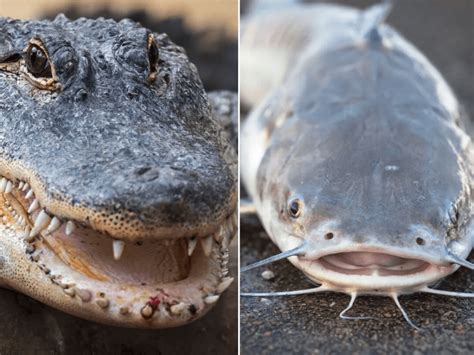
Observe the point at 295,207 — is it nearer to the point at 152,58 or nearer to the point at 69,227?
the point at 152,58

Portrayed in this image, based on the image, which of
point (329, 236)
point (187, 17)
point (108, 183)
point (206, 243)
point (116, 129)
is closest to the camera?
point (108, 183)

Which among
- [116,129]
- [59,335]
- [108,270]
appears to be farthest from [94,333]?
[116,129]

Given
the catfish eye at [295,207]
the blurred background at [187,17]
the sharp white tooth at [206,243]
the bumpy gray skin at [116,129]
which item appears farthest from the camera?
the blurred background at [187,17]

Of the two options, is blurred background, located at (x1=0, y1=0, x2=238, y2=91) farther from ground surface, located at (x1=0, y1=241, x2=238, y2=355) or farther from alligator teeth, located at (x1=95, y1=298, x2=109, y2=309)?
alligator teeth, located at (x1=95, y1=298, x2=109, y2=309)

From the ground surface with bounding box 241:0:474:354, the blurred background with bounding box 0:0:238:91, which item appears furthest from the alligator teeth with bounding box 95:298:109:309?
the blurred background with bounding box 0:0:238:91

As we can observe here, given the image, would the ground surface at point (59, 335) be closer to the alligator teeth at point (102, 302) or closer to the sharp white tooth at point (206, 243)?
the alligator teeth at point (102, 302)

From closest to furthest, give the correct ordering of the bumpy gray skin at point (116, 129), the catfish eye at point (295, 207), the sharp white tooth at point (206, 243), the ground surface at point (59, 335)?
1. the bumpy gray skin at point (116, 129)
2. the sharp white tooth at point (206, 243)
3. the ground surface at point (59, 335)
4. the catfish eye at point (295, 207)

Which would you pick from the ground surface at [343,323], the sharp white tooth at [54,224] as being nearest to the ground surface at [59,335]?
the ground surface at [343,323]
